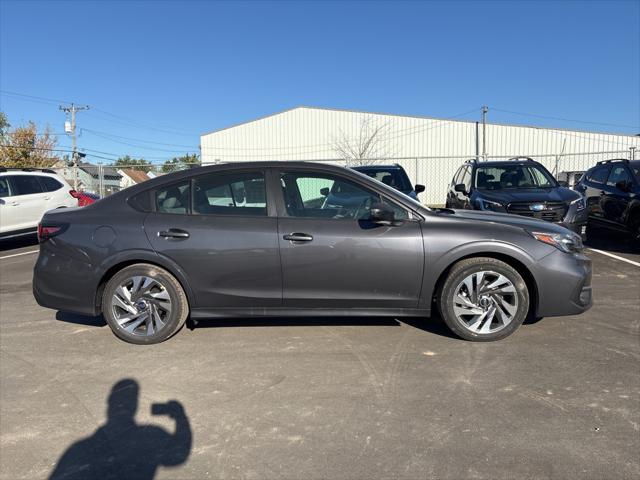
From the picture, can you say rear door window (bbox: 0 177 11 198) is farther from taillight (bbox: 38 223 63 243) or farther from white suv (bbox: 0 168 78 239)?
taillight (bbox: 38 223 63 243)

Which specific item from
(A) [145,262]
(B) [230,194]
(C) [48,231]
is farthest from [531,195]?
(C) [48,231]

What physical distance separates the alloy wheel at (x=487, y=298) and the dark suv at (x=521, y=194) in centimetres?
400

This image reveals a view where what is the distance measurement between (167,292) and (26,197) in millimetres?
8408

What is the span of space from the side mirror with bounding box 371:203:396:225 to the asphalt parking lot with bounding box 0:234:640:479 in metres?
1.10

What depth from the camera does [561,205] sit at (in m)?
7.61

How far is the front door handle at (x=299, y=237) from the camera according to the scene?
4.08 metres

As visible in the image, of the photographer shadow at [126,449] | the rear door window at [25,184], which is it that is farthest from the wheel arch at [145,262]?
the rear door window at [25,184]

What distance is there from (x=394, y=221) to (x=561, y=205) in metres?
4.81

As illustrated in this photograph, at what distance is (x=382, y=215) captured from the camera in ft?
13.3

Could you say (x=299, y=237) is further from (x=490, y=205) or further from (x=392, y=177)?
(x=392, y=177)

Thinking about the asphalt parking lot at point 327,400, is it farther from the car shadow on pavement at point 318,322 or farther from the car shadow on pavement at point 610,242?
the car shadow on pavement at point 610,242

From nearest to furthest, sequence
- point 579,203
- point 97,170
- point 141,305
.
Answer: point 141,305, point 579,203, point 97,170

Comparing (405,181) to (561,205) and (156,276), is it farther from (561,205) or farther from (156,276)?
(156,276)

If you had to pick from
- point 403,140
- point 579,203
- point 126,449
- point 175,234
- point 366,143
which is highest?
point 403,140
